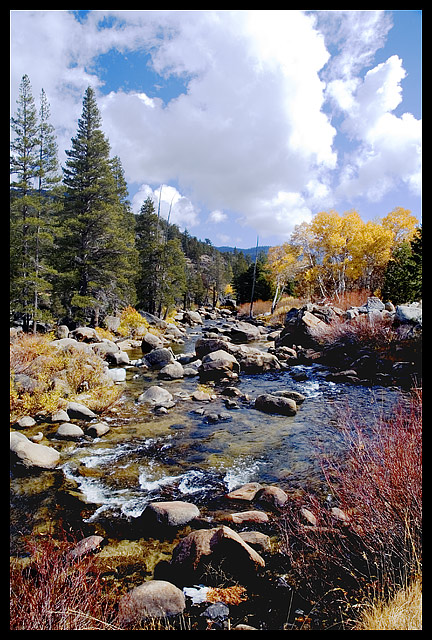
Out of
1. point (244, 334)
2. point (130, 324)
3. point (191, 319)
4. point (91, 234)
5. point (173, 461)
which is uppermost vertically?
point (91, 234)

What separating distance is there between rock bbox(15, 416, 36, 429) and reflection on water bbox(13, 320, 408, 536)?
1.37 meters

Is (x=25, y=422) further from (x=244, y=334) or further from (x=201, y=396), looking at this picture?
(x=244, y=334)

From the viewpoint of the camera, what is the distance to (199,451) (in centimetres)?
770

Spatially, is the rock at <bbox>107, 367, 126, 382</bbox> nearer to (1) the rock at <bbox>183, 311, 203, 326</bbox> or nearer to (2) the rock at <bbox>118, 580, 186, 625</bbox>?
(2) the rock at <bbox>118, 580, 186, 625</bbox>

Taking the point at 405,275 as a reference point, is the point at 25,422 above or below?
below

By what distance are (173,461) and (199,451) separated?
2.47 ft

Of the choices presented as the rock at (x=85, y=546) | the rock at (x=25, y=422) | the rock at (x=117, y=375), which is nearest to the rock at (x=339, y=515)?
the rock at (x=85, y=546)

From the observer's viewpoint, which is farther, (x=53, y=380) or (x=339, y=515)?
(x=53, y=380)

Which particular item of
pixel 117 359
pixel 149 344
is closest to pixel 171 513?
pixel 117 359

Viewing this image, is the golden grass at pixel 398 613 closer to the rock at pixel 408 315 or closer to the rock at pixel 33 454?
the rock at pixel 33 454

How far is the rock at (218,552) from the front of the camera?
13.4 ft

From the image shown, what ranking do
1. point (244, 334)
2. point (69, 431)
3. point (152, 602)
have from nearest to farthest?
point (152, 602), point (69, 431), point (244, 334)

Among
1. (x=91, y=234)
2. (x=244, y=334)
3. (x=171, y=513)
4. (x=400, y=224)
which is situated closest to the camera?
(x=171, y=513)
